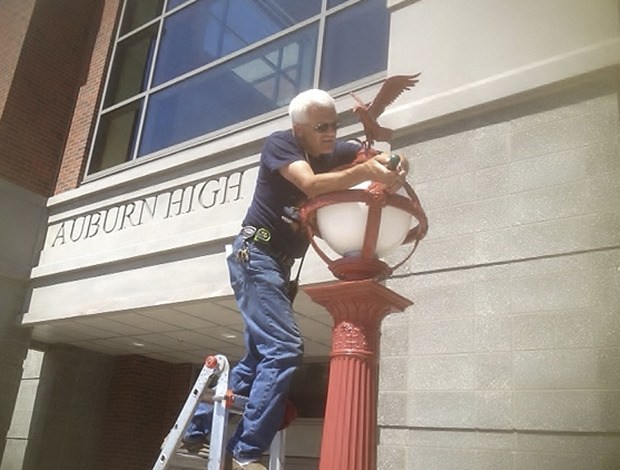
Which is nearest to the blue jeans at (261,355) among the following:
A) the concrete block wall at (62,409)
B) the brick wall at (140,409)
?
the concrete block wall at (62,409)

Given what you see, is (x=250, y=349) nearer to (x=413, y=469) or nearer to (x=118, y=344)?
(x=413, y=469)

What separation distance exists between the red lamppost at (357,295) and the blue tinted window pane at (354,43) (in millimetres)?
4506

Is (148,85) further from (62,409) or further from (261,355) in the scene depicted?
(261,355)

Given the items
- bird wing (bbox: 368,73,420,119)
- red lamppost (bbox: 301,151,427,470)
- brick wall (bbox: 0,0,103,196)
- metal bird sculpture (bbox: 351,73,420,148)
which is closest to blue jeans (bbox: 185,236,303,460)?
red lamppost (bbox: 301,151,427,470)

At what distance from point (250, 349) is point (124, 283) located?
5343 millimetres

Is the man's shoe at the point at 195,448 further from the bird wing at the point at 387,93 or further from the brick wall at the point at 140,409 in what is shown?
the brick wall at the point at 140,409

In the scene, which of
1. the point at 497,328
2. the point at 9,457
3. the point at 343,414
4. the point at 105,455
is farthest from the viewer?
the point at 105,455

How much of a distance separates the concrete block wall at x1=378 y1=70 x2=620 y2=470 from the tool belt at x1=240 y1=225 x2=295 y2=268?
1.90m

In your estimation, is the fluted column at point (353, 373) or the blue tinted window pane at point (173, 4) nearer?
the fluted column at point (353, 373)

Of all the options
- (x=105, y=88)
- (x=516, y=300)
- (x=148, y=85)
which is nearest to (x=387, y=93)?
(x=516, y=300)

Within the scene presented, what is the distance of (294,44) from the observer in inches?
318

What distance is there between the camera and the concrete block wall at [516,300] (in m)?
4.11

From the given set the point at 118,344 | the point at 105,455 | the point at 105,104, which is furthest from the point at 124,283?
the point at 105,455

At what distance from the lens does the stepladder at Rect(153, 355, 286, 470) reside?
2.82 m
